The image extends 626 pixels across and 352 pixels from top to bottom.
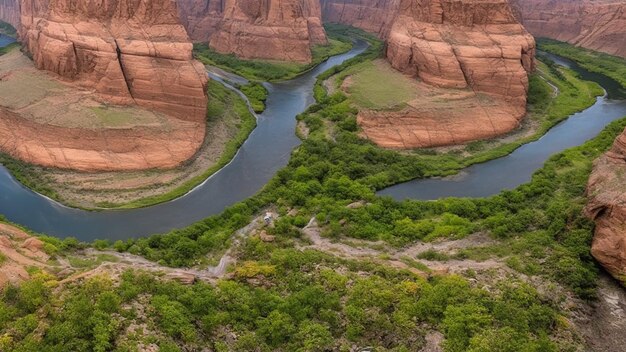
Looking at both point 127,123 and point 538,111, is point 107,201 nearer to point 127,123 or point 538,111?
point 127,123

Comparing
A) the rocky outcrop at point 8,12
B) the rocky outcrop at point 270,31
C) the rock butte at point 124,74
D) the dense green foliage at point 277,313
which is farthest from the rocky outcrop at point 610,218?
the rocky outcrop at point 8,12

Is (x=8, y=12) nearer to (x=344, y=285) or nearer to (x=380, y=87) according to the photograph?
(x=380, y=87)

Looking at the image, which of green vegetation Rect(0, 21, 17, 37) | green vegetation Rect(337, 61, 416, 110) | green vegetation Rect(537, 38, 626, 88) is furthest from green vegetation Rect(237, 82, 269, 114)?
green vegetation Rect(0, 21, 17, 37)

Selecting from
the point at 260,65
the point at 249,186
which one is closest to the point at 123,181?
the point at 249,186

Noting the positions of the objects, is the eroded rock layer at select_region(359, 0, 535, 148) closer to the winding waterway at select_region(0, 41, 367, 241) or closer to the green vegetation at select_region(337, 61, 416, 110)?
the green vegetation at select_region(337, 61, 416, 110)

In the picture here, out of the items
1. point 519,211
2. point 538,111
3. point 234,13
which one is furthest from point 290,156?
point 234,13

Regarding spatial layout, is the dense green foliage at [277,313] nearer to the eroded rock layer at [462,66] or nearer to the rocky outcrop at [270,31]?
the eroded rock layer at [462,66]
